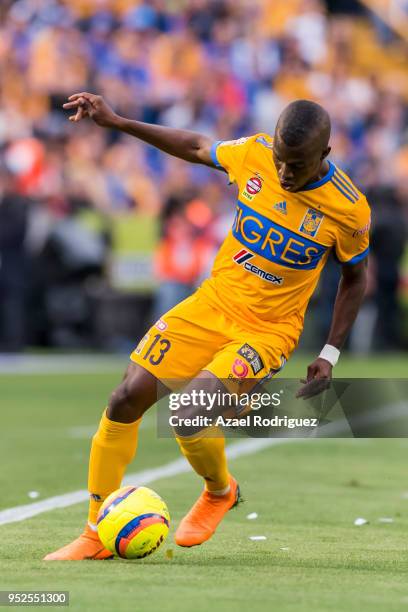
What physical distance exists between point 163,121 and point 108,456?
16.8 meters

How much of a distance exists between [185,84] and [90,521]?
688 inches

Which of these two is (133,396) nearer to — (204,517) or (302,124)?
(204,517)

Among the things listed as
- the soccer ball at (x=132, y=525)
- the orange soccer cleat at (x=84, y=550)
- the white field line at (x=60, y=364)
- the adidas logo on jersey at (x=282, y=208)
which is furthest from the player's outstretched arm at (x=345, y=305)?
the white field line at (x=60, y=364)

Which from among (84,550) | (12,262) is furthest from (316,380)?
(12,262)

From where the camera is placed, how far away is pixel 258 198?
6535mm

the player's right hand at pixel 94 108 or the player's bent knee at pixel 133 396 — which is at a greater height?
the player's right hand at pixel 94 108

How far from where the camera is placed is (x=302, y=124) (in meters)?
6.11

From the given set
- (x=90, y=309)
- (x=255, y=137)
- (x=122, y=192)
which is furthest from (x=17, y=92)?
(x=255, y=137)

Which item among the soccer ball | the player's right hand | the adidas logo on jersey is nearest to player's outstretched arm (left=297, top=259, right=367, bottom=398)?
the adidas logo on jersey

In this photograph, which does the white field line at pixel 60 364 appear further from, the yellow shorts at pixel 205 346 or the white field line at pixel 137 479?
the yellow shorts at pixel 205 346

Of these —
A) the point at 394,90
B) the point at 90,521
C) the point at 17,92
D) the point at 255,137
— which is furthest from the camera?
the point at 394,90

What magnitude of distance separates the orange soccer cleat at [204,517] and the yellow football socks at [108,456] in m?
0.43

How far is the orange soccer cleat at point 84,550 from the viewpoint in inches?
237

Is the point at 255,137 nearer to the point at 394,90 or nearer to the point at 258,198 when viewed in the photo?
the point at 258,198
